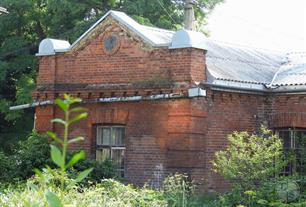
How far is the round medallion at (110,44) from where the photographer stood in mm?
15469

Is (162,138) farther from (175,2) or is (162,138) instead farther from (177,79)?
(175,2)

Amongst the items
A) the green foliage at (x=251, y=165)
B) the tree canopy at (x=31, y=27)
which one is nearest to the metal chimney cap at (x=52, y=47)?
the green foliage at (x=251, y=165)

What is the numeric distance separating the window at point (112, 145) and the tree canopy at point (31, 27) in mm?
7956

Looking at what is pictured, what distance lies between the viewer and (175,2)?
27.1 m

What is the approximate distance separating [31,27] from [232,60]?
12454 mm

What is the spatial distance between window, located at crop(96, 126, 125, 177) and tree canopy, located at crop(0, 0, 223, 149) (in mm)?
7956

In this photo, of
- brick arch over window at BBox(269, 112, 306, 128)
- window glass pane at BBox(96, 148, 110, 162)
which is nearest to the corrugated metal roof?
brick arch over window at BBox(269, 112, 306, 128)

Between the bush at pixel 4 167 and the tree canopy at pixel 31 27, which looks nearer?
the bush at pixel 4 167

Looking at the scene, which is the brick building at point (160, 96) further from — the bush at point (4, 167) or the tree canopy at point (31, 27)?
the tree canopy at point (31, 27)

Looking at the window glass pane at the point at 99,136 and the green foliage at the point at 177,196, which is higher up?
the window glass pane at the point at 99,136

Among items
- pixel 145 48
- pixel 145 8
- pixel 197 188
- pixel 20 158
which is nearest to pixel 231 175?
pixel 197 188

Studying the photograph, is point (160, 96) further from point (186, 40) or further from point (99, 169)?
point (99, 169)

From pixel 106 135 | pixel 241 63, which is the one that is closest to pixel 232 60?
pixel 241 63

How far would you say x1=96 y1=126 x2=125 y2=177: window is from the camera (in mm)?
15226
